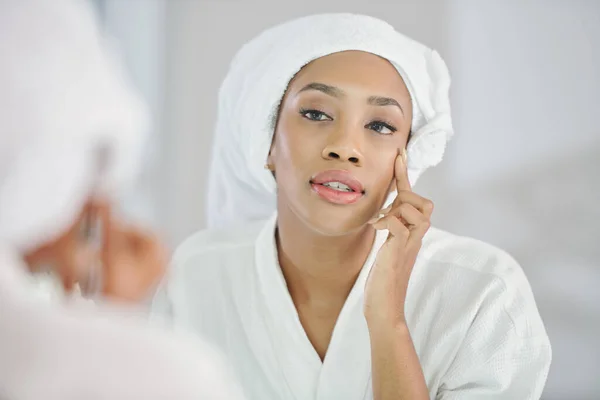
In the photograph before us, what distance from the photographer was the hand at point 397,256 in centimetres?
79

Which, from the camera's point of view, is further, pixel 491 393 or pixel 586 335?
pixel 586 335

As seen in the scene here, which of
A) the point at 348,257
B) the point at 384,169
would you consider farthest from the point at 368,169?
the point at 348,257

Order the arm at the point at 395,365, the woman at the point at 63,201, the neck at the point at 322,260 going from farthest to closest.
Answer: the neck at the point at 322,260, the arm at the point at 395,365, the woman at the point at 63,201

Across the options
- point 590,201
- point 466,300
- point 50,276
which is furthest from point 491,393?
point 50,276

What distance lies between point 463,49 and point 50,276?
0.68 meters

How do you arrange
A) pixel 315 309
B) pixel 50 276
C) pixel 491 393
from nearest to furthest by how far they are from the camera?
pixel 50 276, pixel 491 393, pixel 315 309

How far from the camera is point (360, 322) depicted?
86 centimetres

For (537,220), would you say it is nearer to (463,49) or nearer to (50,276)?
(463,49)

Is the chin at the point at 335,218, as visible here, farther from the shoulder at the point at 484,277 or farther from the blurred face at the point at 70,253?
the blurred face at the point at 70,253

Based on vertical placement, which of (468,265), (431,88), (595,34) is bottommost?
(468,265)

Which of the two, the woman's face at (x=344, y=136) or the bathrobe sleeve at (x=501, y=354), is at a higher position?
the woman's face at (x=344, y=136)

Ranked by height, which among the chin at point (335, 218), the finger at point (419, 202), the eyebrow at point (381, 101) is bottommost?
the chin at point (335, 218)

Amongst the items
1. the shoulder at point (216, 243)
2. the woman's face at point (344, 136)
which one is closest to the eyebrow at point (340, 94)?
the woman's face at point (344, 136)

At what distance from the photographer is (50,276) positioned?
512mm
